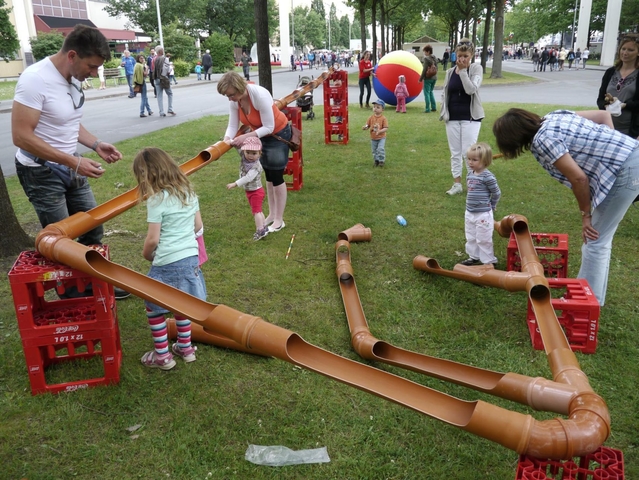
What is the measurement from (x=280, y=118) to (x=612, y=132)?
11.5 ft

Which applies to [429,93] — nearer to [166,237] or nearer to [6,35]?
[166,237]

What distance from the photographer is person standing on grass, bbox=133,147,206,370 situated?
3535mm

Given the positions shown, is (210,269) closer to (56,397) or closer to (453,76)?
(56,397)

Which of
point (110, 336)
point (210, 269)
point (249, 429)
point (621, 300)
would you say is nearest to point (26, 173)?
→ point (110, 336)

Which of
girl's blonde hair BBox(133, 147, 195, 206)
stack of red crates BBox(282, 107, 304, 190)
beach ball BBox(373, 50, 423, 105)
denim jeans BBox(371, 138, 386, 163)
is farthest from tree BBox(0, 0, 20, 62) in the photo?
girl's blonde hair BBox(133, 147, 195, 206)

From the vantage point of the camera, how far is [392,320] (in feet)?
14.4

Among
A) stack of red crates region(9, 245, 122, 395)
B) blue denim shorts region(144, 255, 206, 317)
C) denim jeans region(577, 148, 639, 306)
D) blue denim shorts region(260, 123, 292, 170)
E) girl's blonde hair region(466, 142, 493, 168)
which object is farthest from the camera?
blue denim shorts region(260, 123, 292, 170)

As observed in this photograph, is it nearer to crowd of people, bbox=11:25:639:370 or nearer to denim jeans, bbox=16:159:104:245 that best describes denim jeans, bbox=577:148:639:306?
crowd of people, bbox=11:25:639:370

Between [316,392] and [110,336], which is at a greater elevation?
[110,336]

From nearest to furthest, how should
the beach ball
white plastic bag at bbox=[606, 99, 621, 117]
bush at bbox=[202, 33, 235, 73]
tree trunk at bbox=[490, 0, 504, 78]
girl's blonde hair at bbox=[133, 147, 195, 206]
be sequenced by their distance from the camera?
girl's blonde hair at bbox=[133, 147, 195, 206] < white plastic bag at bbox=[606, 99, 621, 117] < the beach ball < tree trunk at bbox=[490, 0, 504, 78] < bush at bbox=[202, 33, 235, 73]

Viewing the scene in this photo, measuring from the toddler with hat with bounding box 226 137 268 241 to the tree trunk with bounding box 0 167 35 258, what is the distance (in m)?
2.21

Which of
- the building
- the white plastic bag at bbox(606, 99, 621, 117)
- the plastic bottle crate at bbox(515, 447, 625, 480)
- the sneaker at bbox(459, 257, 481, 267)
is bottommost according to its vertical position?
the sneaker at bbox(459, 257, 481, 267)

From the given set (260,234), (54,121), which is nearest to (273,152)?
(260,234)

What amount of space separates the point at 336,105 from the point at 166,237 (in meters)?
Result: 8.92
